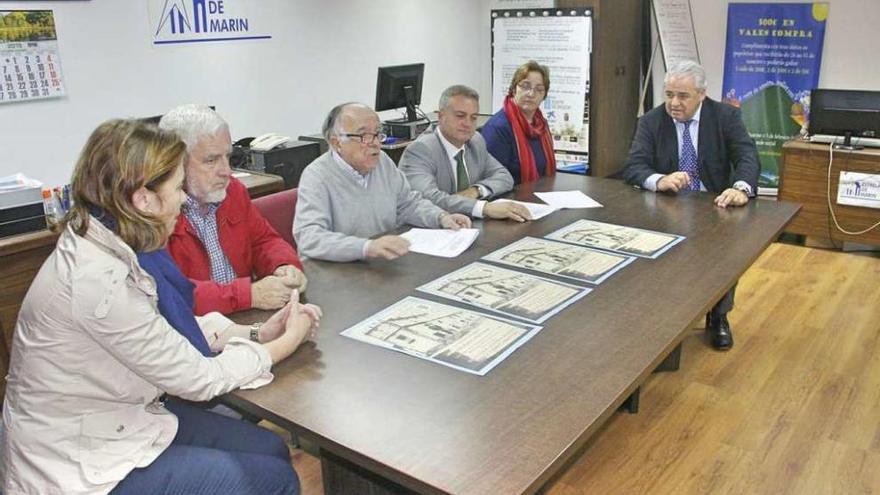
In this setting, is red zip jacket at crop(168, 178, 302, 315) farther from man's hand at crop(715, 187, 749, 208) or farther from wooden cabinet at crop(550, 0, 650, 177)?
wooden cabinet at crop(550, 0, 650, 177)

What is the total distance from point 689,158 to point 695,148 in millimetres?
50

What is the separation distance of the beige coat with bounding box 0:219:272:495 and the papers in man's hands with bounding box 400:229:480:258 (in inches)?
38.7

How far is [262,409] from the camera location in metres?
1.41

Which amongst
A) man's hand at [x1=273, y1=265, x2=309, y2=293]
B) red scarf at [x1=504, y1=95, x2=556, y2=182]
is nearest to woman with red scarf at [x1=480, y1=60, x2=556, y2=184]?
red scarf at [x1=504, y1=95, x2=556, y2=182]

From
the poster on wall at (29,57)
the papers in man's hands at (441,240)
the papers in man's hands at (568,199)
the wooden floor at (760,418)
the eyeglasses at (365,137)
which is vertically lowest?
the wooden floor at (760,418)

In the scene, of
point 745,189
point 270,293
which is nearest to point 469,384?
point 270,293

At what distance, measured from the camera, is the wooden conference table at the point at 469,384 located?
4.03ft

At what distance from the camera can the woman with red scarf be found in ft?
11.2

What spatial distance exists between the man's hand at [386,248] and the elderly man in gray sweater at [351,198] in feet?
0.13

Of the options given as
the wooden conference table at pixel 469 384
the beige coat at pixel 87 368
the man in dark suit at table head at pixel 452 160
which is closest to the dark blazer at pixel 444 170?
the man in dark suit at table head at pixel 452 160

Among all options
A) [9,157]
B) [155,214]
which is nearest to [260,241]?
[155,214]

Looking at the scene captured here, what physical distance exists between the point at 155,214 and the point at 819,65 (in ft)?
16.1

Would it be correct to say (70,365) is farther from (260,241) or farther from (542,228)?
(542,228)

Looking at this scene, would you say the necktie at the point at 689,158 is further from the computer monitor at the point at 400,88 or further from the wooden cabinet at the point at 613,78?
the wooden cabinet at the point at 613,78
